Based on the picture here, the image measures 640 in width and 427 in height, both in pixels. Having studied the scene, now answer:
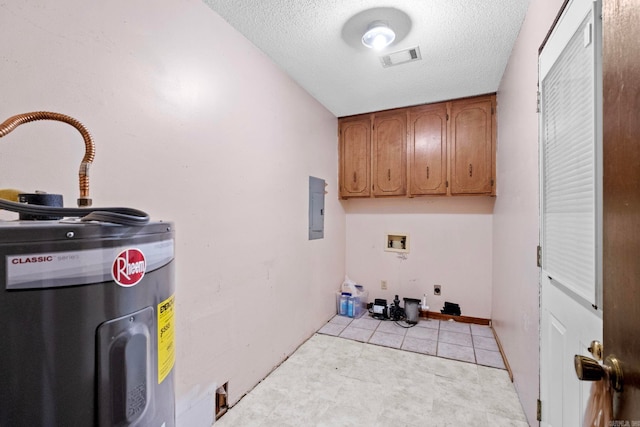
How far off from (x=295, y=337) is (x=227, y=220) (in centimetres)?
137

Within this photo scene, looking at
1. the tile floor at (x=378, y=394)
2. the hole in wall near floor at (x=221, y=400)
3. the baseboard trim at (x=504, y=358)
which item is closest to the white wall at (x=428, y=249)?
the baseboard trim at (x=504, y=358)

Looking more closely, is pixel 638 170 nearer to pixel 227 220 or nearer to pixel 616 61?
pixel 616 61

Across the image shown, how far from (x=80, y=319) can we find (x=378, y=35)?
80.6 inches

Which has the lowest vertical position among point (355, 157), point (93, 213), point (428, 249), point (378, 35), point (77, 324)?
point (428, 249)

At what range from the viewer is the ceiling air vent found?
212 cm

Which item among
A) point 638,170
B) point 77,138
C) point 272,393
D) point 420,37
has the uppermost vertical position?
point 420,37

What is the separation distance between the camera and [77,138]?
3.64 feet

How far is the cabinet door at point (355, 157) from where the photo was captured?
11.3 ft

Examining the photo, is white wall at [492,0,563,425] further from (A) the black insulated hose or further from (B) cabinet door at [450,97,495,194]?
(A) the black insulated hose

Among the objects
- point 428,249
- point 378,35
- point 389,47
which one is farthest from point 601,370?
point 428,249

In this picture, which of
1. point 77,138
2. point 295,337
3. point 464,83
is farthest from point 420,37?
point 295,337

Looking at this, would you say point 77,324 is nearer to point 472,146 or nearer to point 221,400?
point 221,400

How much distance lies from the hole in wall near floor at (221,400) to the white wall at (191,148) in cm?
7

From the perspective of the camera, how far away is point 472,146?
2979 mm
